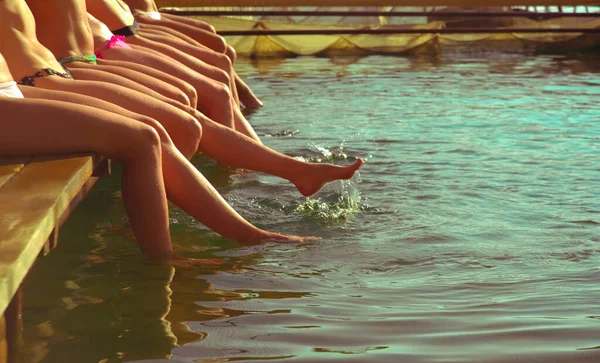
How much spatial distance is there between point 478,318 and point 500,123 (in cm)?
444

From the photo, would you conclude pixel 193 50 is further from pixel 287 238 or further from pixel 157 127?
pixel 157 127

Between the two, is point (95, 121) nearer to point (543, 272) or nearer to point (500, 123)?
point (543, 272)

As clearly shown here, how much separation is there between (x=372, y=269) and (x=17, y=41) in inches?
58.4

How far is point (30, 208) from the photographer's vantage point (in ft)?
8.42

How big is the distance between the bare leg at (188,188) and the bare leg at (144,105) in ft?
0.94

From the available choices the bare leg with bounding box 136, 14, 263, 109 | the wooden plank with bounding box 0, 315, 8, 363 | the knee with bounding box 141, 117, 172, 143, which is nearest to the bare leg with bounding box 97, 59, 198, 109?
the knee with bounding box 141, 117, 172, 143

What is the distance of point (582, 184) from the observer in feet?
17.2

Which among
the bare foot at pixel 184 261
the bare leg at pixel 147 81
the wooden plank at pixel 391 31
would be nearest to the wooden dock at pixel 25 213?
the bare foot at pixel 184 261

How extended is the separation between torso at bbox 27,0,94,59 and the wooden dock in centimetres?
118

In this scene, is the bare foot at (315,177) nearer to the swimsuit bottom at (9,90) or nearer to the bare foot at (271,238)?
the bare foot at (271,238)

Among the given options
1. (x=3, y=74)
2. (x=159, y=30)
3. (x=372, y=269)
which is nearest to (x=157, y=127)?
(x=3, y=74)

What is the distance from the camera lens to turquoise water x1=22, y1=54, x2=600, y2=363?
2.86 meters

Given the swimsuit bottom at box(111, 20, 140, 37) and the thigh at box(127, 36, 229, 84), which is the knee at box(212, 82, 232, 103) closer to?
the thigh at box(127, 36, 229, 84)

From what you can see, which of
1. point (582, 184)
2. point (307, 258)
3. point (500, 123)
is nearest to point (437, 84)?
point (500, 123)
